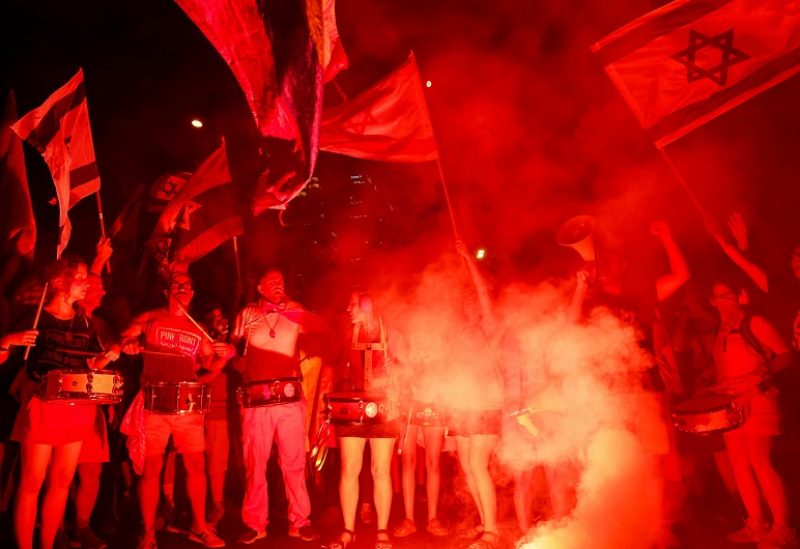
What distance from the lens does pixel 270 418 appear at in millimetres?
5219

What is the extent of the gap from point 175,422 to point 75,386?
106cm

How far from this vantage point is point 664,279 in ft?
16.1

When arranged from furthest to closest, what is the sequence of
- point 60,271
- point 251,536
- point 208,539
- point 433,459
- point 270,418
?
point 433,459 → point 270,418 → point 251,536 → point 208,539 → point 60,271

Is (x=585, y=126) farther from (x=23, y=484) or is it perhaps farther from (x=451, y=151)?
(x=23, y=484)

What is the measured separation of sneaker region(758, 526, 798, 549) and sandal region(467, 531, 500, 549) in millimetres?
2070

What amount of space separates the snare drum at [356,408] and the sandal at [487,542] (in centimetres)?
122

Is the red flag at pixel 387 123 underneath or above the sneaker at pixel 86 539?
above

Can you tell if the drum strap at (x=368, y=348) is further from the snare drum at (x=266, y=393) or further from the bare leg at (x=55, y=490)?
the bare leg at (x=55, y=490)

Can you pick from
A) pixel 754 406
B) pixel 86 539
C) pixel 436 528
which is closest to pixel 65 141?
pixel 86 539

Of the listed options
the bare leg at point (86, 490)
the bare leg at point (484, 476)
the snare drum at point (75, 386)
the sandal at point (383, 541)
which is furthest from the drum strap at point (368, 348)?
the bare leg at point (86, 490)

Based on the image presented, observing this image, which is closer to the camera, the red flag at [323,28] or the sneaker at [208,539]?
the red flag at [323,28]

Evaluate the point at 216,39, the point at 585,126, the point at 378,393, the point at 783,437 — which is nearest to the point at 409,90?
the point at 216,39

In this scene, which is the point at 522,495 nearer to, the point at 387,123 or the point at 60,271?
the point at 387,123

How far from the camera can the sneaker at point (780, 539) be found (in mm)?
4324
